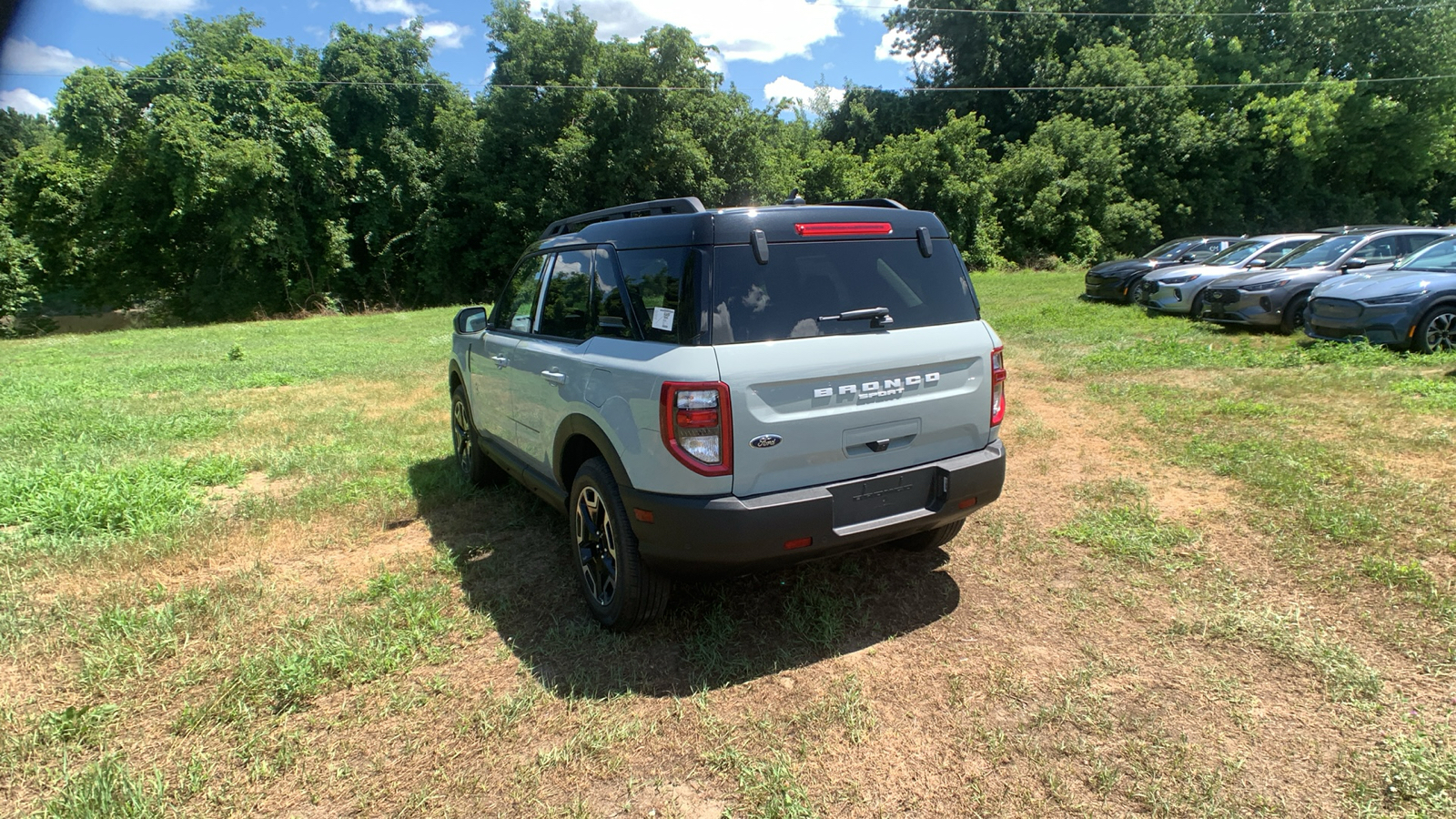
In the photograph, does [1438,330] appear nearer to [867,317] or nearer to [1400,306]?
[1400,306]

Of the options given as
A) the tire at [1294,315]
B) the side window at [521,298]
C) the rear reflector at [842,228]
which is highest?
the rear reflector at [842,228]

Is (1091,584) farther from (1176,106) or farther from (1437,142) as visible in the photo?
(1437,142)

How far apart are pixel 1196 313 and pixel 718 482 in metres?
13.5

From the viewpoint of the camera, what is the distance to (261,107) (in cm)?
2739

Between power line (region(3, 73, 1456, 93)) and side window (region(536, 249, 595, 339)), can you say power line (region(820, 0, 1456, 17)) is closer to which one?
power line (region(3, 73, 1456, 93))

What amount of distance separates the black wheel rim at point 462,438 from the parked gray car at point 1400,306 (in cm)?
995

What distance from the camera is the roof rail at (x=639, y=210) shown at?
3.46 meters

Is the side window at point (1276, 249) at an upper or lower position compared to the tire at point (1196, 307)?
upper

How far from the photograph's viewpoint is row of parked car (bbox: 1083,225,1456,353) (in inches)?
343

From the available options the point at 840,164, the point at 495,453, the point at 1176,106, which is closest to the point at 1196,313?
the point at 495,453

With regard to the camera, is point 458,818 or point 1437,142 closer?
point 458,818

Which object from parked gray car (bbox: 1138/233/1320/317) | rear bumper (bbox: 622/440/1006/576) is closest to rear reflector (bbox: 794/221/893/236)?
rear bumper (bbox: 622/440/1006/576)

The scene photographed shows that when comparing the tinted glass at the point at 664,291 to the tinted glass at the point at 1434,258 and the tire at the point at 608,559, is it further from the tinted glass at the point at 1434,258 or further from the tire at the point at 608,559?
the tinted glass at the point at 1434,258

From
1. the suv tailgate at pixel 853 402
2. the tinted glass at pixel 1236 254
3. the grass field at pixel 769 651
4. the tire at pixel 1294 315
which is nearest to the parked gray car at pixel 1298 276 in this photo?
the tire at pixel 1294 315
